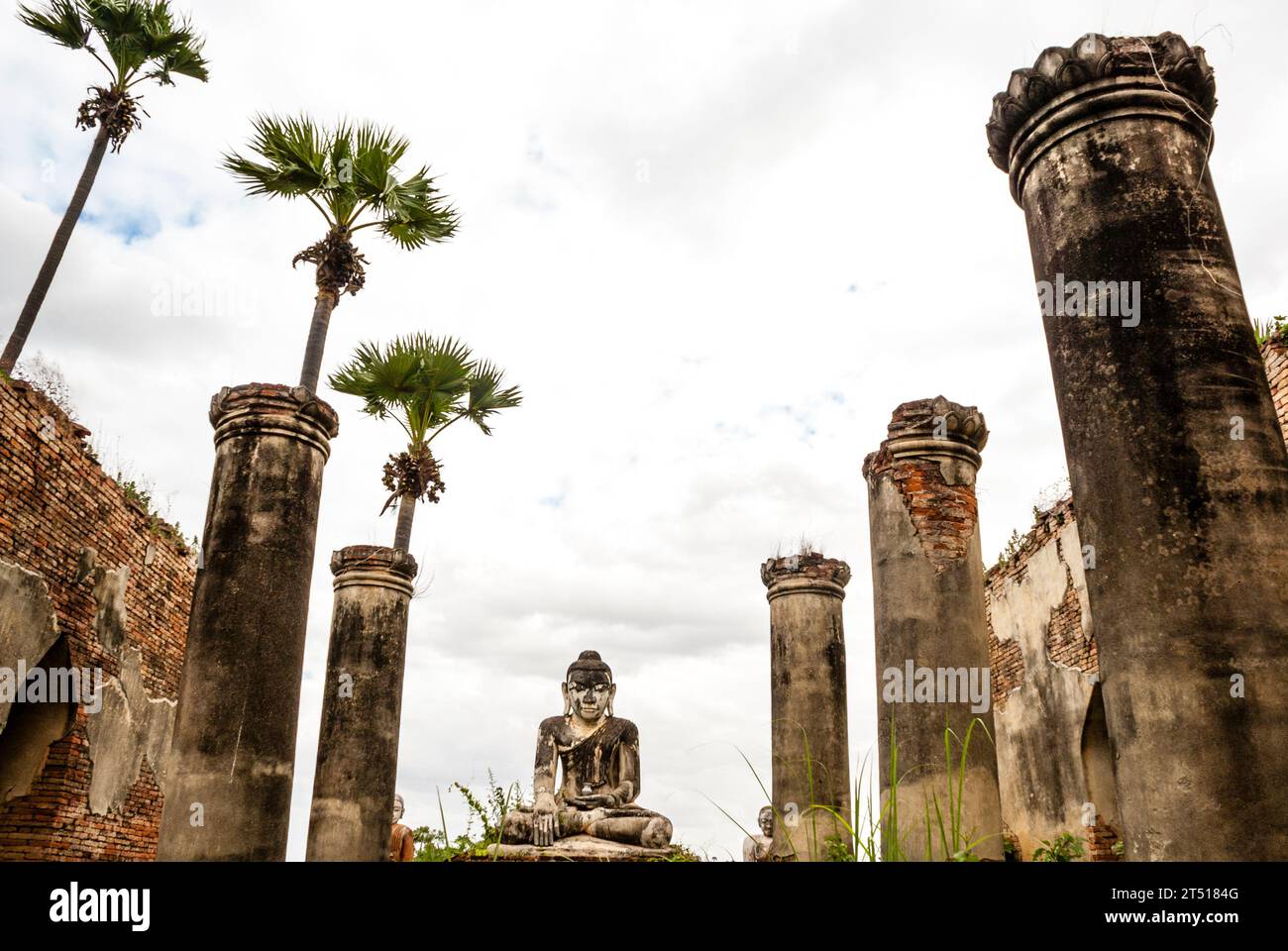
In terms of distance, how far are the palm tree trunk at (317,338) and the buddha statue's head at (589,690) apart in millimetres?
4518

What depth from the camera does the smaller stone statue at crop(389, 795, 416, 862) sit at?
1238 cm

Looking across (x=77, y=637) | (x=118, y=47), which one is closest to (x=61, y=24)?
(x=118, y=47)

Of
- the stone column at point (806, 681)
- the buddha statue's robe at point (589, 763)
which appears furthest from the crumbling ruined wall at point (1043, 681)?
the buddha statue's robe at point (589, 763)

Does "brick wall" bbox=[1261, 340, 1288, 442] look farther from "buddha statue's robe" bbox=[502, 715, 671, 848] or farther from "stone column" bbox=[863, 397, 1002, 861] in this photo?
"buddha statue's robe" bbox=[502, 715, 671, 848]

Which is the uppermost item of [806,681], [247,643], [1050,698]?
[806,681]

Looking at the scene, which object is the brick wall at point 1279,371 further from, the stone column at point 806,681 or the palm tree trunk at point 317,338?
the palm tree trunk at point 317,338

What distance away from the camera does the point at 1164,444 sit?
10.0ft

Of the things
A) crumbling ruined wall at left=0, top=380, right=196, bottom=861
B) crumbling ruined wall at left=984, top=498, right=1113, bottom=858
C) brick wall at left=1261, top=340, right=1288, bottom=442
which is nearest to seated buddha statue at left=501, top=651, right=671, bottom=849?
crumbling ruined wall at left=984, top=498, right=1113, bottom=858

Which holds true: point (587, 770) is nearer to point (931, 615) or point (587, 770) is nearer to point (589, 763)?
point (589, 763)

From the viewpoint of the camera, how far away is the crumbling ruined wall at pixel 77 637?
9078mm

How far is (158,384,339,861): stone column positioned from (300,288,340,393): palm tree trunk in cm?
489

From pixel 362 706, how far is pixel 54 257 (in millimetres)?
6926
